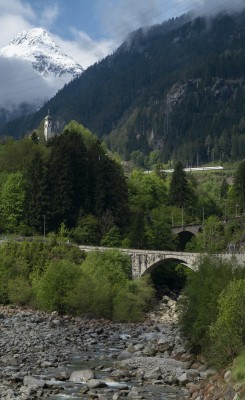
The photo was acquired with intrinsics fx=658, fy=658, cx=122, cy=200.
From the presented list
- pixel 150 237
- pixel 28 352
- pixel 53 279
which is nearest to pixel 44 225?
pixel 150 237

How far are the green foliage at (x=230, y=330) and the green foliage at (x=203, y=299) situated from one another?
15.0 feet

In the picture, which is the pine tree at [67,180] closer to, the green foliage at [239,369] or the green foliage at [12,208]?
the green foliage at [12,208]

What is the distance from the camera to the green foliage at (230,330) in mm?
39562

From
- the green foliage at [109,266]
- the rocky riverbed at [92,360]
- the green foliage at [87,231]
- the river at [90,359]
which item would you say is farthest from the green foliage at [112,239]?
the rocky riverbed at [92,360]

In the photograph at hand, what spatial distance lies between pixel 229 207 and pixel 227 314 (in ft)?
369

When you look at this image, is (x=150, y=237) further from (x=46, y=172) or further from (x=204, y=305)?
(x=204, y=305)

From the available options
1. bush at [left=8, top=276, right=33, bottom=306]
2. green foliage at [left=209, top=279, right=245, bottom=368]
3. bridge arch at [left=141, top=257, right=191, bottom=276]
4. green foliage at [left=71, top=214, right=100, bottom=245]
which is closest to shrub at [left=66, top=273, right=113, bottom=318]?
bush at [left=8, top=276, right=33, bottom=306]

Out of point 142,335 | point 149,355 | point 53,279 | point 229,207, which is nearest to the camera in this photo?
point 149,355

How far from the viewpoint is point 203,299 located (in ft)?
159

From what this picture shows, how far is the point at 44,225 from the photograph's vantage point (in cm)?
10419

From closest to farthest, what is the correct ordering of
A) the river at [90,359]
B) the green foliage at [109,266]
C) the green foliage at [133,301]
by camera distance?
the river at [90,359] < the green foliage at [133,301] < the green foliage at [109,266]

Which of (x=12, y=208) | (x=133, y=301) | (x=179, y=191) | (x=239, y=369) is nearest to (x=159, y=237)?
(x=12, y=208)

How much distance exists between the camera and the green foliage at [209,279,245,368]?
1558 inches

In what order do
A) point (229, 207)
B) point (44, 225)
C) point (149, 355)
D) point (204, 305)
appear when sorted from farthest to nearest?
1. point (229, 207)
2. point (44, 225)
3. point (149, 355)
4. point (204, 305)
